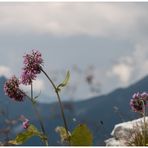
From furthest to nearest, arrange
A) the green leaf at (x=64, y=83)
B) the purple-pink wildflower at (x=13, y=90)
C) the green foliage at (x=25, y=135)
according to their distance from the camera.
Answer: the purple-pink wildflower at (x=13, y=90), the green leaf at (x=64, y=83), the green foliage at (x=25, y=135)

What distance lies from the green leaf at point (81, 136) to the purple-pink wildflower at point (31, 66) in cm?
67

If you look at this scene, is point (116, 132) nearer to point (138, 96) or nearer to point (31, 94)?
point (138, 96)

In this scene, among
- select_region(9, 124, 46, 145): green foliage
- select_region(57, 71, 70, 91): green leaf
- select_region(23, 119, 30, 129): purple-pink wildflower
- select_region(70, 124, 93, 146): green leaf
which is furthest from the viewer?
select_region(23, 119, 30, 129): purple-pink wildflower

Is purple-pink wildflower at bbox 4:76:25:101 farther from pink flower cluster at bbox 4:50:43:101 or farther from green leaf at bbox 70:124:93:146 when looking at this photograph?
green leaf at bbox 70:124:93:146

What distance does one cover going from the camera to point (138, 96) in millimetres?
5578

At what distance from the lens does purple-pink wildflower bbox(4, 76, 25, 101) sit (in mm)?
4293

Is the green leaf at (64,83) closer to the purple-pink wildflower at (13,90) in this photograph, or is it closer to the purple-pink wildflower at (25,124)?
the purple-pink wildflower at (13,90)

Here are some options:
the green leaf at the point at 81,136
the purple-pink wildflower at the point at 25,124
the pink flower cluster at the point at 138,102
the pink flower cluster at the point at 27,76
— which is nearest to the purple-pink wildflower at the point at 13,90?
the pink flower cluster at the point at 27,76

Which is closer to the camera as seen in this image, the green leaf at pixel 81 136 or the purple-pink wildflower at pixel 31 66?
the green leaf at pixel 81 136

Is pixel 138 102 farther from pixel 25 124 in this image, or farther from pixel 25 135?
pixel 25 135

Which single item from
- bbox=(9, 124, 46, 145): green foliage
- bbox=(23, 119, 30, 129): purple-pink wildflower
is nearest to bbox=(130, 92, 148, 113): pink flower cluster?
bbox=(23, 119, 30, 129): purple-pink wildflower

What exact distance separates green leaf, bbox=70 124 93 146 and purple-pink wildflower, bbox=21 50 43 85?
665mm

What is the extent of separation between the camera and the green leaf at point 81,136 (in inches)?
151

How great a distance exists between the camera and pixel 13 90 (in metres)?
4.30
